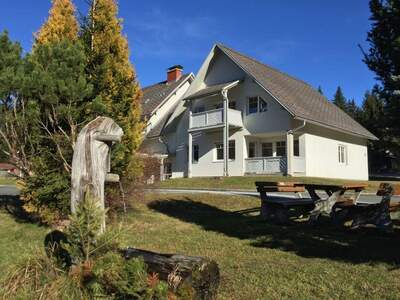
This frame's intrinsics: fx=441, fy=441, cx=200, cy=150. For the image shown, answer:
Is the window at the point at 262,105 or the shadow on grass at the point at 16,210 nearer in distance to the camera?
the shadow on grass at the point at 16,210

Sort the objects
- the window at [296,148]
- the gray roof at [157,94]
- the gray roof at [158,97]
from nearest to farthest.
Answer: the window at [296,148] < the gray roof at [158,97] < the gray roof at [157,94]

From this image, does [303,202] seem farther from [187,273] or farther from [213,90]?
[213,90]

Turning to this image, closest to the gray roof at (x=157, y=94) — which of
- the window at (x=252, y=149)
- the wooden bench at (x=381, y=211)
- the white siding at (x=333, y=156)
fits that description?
the window at (x=252, y=149)

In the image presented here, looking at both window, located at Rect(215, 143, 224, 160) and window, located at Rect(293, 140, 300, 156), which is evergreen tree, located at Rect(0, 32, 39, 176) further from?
window, located at Rect(215, 143, 224, 160)

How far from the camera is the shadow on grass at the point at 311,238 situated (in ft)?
21.6

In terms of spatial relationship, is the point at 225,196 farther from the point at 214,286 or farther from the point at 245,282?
the point at 214,286

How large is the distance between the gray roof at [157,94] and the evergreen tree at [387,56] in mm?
27078

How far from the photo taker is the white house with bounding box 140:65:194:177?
3241 centimetres

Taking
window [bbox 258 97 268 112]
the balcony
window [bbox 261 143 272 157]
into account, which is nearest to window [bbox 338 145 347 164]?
window [bbox 261 143 272 157]

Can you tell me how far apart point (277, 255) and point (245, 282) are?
4.84 feet

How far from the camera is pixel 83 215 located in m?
4.54

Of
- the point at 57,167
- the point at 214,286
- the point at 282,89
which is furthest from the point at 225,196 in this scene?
the point at 282,89

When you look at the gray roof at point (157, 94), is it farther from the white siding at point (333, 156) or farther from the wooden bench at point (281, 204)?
the wooden bench at point (281, 204)

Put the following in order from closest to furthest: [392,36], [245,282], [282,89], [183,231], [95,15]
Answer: [245,282] → [392,36] → [183,231] → [95,15] → [282,89]
